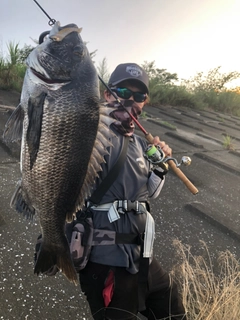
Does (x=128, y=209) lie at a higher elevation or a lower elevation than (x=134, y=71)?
lower

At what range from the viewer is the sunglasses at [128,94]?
7.05 feet

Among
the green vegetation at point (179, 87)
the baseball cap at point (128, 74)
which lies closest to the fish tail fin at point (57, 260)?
the baseball cap at point (128, 74)

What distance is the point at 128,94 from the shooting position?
2158 millimetres

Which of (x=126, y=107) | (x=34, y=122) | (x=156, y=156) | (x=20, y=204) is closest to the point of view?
(x=34, y=122)

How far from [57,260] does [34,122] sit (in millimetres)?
833

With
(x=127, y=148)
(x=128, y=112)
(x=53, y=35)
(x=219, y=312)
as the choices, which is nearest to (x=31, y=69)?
(x=53, y=35)

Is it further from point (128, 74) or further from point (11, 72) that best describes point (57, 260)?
point (11, 72)

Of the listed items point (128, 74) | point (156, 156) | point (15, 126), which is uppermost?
point (128, 74)

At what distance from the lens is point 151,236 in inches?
77.8

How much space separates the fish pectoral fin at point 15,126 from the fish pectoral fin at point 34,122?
0.09m

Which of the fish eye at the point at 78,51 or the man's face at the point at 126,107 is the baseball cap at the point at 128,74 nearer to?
the man's face at the point at 126,107

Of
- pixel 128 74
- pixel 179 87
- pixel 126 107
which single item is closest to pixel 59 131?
pixel 126 107

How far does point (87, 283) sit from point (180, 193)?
337 centimetres

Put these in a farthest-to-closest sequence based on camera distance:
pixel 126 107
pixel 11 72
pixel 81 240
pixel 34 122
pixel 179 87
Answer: pixel 179 87, pixel 11 72, pixel 126 107, pixel 81 240, pixel 34 122
